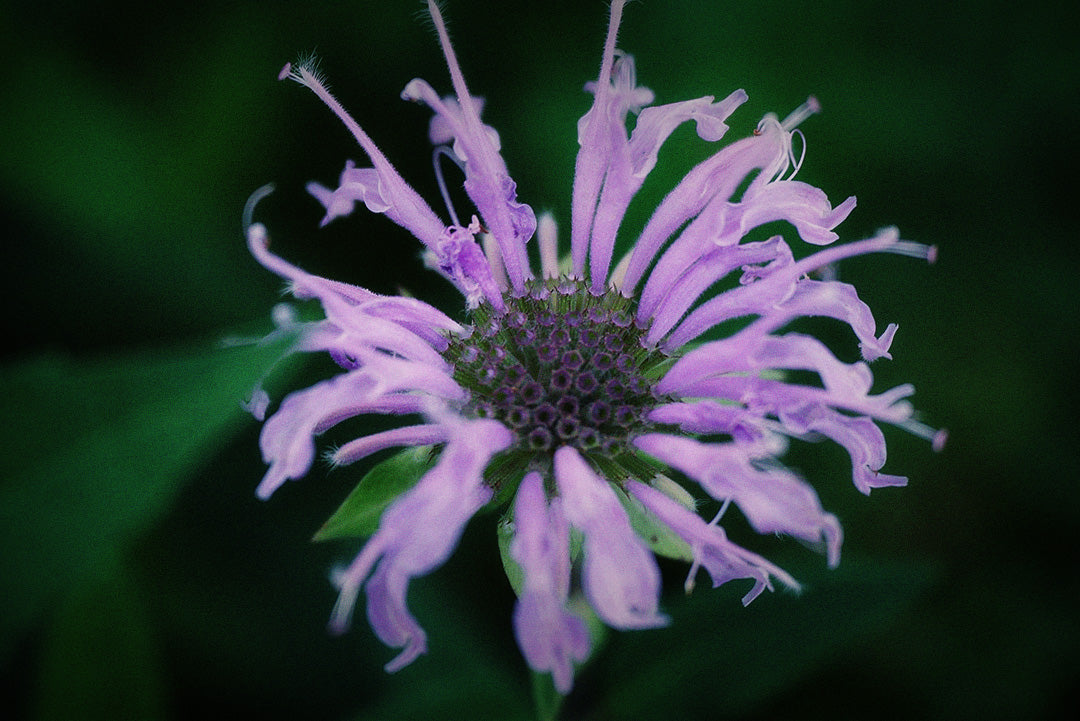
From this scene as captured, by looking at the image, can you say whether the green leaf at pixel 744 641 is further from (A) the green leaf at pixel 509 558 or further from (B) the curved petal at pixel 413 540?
(B) the curved petal at pixel 413 540

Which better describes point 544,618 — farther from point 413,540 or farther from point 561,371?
point 561,371

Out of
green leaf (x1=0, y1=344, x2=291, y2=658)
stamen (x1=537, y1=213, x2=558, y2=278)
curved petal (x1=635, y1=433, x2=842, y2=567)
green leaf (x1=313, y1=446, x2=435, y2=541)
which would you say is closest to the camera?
green leaf (x1=0, y1=344, x2=291, y2=658)

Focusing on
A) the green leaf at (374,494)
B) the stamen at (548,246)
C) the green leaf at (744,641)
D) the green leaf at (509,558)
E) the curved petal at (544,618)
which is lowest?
the green leaf at (744,641)

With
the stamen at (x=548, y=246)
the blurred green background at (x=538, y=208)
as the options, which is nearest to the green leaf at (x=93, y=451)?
the stamen at (x=548, y=246)

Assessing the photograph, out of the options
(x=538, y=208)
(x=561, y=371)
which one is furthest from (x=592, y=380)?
(x=538, y=208)

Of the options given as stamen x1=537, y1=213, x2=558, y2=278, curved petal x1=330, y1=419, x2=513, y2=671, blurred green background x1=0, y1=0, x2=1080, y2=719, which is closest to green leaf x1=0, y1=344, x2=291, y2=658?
curved petal x1=330, y1=419, x2=513, y2=671

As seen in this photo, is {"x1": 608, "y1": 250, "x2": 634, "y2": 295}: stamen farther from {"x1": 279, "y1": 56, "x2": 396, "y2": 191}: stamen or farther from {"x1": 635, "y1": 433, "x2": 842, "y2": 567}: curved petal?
{"x1": 635, "y1": 433, "x2": 842, "y2": 567}: curved petal

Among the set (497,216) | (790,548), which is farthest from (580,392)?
(790,548)
